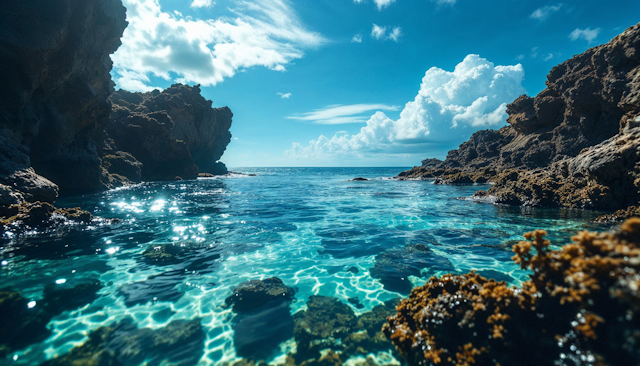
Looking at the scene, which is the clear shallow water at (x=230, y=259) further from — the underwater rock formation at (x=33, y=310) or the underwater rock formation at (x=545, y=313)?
the underwater rock formation at (x=545, y=313)

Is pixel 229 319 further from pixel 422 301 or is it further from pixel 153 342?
pixel 422 301

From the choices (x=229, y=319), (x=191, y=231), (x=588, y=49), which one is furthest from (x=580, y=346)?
(x=588, y=49)

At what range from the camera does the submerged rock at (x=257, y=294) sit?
671cm

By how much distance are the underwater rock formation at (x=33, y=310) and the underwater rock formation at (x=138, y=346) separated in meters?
1.18

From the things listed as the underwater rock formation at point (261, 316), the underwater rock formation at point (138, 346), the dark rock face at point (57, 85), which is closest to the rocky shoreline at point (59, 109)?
the dark rock face at point (57, 85)

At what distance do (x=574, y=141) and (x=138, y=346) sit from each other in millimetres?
57704

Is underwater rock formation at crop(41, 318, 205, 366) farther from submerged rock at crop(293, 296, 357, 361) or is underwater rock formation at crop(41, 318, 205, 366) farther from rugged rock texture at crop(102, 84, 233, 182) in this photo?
rugged rock texture at crop(102, 84, 233, 182)

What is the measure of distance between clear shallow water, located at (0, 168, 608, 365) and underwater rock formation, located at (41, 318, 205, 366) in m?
0.22

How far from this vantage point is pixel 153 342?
527cm

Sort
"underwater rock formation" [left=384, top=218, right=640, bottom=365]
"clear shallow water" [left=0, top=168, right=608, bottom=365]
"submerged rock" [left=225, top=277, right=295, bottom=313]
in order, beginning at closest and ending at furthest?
"underwater rock formation" [left=384, top=218, right=640, bottom=365] < "clear shallow water" [left=0, top=168, right=608, bottom=365] < "submerged rock" [left=225, top=277, right=295, bottom=313]

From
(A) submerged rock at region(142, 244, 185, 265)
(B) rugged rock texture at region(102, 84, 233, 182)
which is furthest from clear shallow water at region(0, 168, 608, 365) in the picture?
(B) rugged rock texture at region(102, 84, 233, 182)

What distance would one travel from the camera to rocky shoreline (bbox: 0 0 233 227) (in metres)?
17.1

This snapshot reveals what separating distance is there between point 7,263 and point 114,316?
677cm

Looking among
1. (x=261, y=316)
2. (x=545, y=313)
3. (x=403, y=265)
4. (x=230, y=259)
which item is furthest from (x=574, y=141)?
(x=261, y=316)
